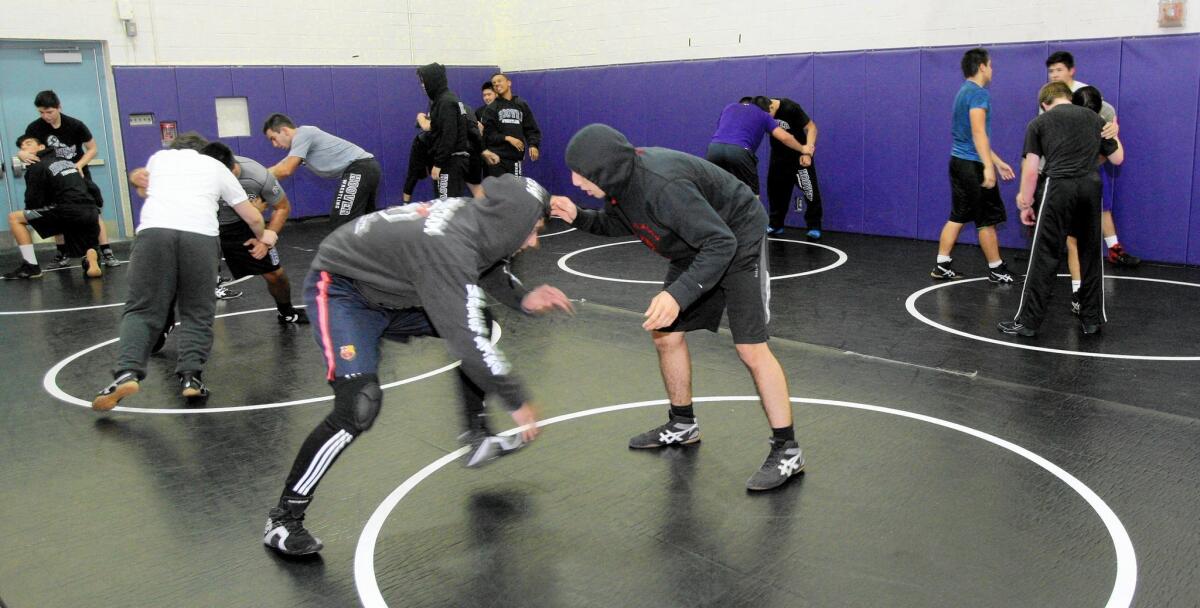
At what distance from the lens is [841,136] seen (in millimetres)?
11711

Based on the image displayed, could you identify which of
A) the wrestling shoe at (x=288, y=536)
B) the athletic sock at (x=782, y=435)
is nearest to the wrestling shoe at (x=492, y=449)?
the wrestling shoe at (x=288, y=536)

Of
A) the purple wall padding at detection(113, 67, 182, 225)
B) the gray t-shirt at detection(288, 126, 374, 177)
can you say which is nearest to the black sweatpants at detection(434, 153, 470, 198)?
the gray t-shirt at detection(288, 126, 374, 177)

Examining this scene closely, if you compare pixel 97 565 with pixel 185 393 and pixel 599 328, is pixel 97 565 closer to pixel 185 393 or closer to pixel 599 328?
pixel 185 393

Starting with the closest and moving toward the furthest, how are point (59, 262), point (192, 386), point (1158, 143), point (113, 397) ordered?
point (113, 397) → point (192, 386) → point (1158, 143) → point (59, 262)

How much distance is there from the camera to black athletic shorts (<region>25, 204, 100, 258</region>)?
35.1ft

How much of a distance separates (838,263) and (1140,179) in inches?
112

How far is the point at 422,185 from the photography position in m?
15.9

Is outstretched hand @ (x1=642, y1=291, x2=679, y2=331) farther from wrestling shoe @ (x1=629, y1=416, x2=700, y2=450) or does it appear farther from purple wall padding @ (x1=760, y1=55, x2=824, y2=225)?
purple wall padding @ (x1=760, y1=55, x2=824, y2=225)

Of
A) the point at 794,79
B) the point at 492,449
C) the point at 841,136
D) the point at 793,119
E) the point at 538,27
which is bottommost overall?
the point at 492,449

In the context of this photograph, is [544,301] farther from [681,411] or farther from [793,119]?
[793,119]

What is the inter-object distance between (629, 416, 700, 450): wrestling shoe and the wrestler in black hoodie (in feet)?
19.6

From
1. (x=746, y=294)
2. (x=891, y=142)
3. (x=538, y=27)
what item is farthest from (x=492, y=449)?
(x=538, y=27)

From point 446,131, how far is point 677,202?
21.7 ft

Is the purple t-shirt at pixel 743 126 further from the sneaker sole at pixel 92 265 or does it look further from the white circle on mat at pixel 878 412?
the sneaker sole at pixel 92 265
